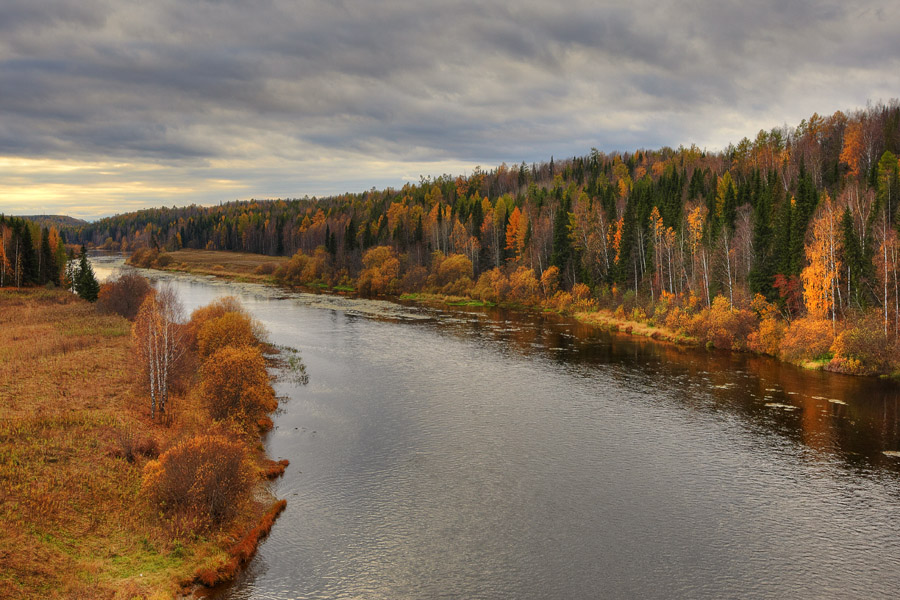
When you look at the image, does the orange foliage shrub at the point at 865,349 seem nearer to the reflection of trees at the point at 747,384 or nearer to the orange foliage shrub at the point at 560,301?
the reflection of trees at the point at 747,384

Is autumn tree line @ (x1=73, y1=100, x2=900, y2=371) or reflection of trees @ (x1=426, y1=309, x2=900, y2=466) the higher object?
autumn tree line @ (x1=73, y1=100, x2=900, y2=371)

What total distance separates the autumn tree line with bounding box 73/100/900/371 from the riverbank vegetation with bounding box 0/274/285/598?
172 ft

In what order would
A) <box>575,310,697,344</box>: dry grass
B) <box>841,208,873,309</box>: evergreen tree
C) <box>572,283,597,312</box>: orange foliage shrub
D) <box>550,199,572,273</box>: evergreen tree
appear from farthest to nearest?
<box>550,199,572,273</box>: evergreen tree
<box>572,283,597,312</box>: orange foliage shrub
<box>575,310,697,344</box>: dry grass
<box>841,208,873,309</box>: evergreen tree

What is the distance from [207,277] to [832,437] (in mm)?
158203

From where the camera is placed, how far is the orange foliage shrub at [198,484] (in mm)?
24391

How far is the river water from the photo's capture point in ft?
73.3

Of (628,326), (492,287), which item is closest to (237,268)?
(492,287)

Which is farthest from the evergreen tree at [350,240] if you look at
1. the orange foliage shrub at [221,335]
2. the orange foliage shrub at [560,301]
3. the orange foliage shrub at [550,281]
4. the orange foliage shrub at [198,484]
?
the orange foliage shrub at [198,484]

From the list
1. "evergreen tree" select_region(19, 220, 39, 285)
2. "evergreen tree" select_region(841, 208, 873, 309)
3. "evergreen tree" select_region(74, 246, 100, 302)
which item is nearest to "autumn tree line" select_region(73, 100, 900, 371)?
"evergreen tree" select_region(841, 208, 873, 309)

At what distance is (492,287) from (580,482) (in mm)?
76858

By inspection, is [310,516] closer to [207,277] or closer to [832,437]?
[832,437]

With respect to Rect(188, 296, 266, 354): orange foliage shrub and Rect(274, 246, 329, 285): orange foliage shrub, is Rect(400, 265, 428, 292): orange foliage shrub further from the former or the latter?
Rect(188, 296, 266, 354): orange foliage shrub

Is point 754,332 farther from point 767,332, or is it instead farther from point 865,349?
point 865,349

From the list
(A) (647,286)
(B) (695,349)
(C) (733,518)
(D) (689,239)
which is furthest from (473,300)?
(C) (733,518)
